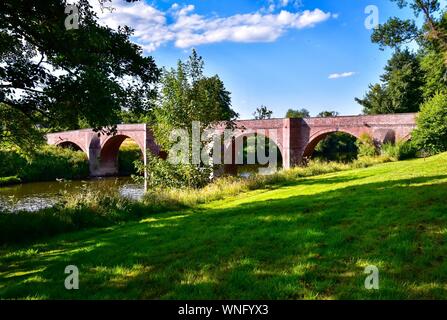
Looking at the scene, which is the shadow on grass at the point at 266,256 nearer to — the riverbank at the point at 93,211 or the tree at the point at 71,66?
the riverbank at the point at 93,211

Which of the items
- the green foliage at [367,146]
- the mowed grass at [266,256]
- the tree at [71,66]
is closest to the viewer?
the mowed grass at [266,256]

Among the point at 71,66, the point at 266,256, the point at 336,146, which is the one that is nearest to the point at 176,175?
the point at 71,66

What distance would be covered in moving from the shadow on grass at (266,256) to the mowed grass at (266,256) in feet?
0.05

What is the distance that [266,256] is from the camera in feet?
18.1

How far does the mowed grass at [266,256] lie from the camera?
14.5ft

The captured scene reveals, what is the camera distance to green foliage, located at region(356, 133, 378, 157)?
92.4 ft

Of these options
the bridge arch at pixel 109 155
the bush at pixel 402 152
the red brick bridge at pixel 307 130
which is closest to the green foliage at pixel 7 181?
the bridge arch at pixel 109 155

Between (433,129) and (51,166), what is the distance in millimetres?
38454

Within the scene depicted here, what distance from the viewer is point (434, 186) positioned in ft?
30.2

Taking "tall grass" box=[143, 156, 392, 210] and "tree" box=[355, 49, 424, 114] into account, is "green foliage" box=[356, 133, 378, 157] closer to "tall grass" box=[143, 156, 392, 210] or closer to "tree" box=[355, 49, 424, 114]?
"tall grass" box=[143, 156, 392, 210]

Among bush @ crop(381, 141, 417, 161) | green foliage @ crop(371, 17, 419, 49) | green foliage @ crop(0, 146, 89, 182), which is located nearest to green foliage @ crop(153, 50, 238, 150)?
green foliage @ crop(371, 17, 419, 49)

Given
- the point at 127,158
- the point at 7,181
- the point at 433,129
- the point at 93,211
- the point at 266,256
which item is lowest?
the point at 7,181

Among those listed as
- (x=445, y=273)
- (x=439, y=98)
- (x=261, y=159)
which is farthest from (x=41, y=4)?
(x=261, y=159)

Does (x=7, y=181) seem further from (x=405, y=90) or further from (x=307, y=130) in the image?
(x=405, y=90)
